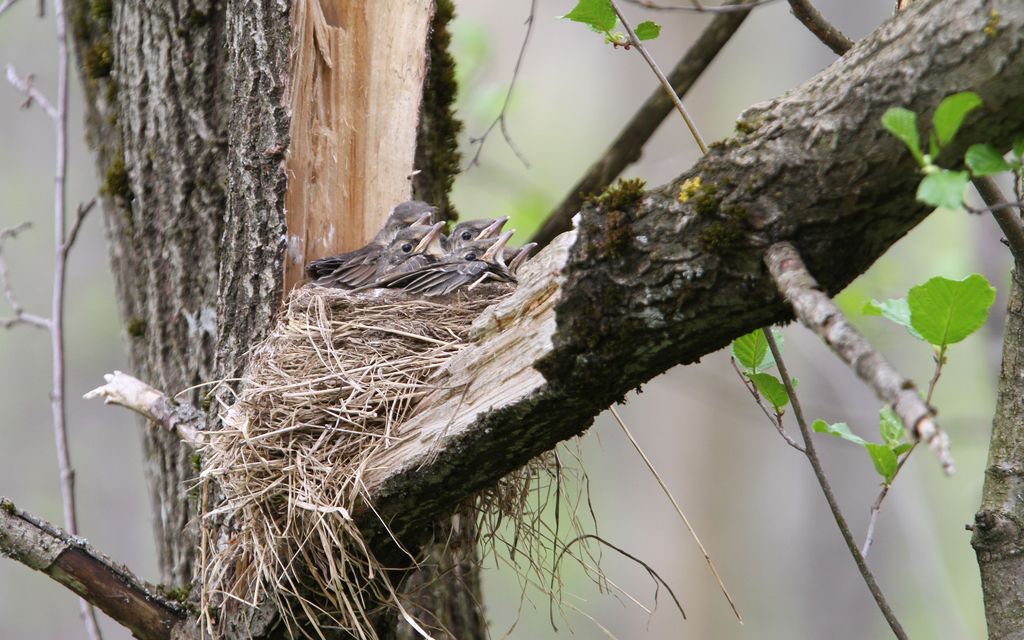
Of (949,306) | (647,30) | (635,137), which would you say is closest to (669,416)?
(635,137)

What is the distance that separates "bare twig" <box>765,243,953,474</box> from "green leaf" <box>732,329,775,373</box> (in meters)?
0.79

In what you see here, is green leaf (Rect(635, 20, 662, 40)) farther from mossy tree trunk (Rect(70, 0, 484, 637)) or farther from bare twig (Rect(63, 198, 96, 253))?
bare twig (Rect(63, 198, 96, 253))

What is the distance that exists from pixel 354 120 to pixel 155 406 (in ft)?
4.30

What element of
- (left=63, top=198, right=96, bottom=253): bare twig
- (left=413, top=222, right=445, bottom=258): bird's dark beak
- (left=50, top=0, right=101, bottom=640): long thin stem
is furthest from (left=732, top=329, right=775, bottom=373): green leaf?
(left=63, top=198, right=96, bottom=253): bare twig

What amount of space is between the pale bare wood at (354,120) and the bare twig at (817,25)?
1601 millimetres

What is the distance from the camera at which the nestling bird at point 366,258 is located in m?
3.41

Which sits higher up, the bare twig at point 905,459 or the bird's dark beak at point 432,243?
the bird's dark beak at point 432,243

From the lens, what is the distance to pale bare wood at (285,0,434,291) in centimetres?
335

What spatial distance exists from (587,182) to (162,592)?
222cm

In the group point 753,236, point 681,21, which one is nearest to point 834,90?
point 753,236

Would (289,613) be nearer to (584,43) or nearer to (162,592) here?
(162,592)

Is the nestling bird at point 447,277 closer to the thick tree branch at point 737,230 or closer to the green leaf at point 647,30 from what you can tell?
the thick tree branch at point 737,230

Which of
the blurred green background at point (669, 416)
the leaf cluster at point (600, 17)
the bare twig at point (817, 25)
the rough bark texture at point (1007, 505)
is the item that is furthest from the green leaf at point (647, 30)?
the blurred green background at point (669, 416)

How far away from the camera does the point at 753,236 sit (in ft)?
5.66
